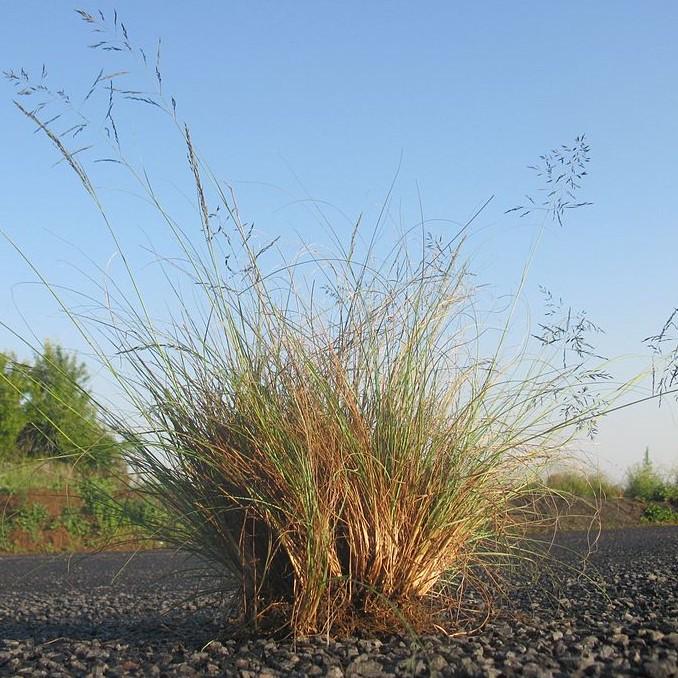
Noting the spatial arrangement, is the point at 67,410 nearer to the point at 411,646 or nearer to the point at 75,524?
the point at 411,646

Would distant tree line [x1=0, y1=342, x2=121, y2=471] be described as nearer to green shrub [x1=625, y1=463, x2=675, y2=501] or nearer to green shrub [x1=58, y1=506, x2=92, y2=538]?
green shrub [x1=58, y1=506, x2=92, y2=538]

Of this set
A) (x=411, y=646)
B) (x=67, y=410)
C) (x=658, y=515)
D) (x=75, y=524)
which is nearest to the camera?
(x=411, y=646)

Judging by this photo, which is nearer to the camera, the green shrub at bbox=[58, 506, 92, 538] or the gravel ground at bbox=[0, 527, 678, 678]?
the gravel ground at bbox=[0, 527, 678, 678]

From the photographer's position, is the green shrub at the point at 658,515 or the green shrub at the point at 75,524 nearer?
the green shrub at the point at 75,524

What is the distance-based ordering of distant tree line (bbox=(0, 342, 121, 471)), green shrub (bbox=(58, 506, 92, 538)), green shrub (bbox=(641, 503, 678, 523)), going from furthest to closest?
green shrub (bbox=(641, 503, 678, 523)) → green shrub (bbox=(58, 506, 92, 538)) → distant tree line (bbox=(0, 342, 121, 471))

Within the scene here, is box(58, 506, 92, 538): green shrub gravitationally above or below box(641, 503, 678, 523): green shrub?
below

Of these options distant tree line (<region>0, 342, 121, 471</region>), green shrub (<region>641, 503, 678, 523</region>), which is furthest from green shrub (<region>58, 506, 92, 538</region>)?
distant tree line (<region>0, 342, 121, 471</region>)

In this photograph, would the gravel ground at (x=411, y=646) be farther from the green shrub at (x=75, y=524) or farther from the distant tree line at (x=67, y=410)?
the green shrub at (x=75, y=524)

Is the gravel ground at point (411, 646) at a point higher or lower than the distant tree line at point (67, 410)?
lower

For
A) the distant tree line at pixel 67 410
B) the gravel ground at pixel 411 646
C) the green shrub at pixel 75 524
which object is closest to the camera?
the gravel ground at pixel 411 646

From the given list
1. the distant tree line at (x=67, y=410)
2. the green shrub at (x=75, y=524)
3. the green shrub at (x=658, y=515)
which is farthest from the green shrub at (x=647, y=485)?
the distant tree line at (x=67, y=410)

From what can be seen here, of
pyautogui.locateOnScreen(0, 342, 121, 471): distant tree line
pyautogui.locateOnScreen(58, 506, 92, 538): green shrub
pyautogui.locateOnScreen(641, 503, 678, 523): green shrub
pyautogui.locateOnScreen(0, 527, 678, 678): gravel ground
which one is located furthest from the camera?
pyautogui.locateOnScreen(641, 503, 678, 523): green shrub

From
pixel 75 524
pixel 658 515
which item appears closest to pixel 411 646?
pixel 75 524

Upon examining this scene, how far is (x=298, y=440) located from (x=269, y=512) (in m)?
0.26
